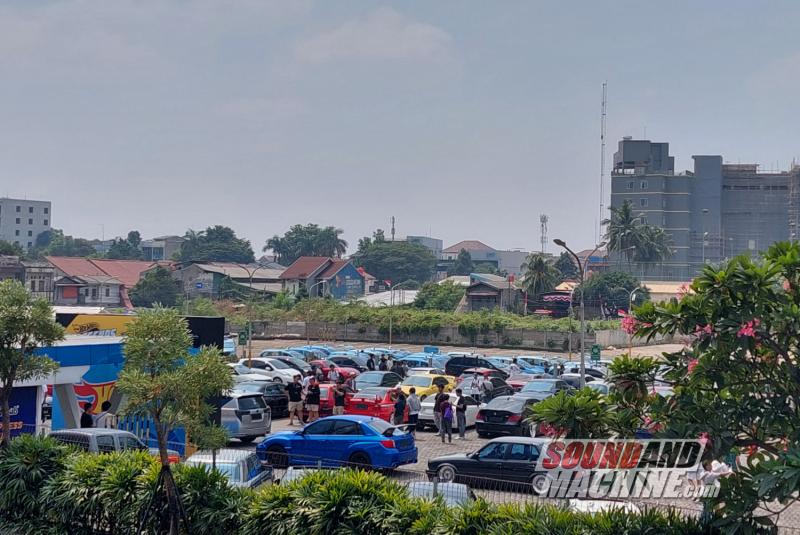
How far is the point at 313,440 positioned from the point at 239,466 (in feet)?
16.0

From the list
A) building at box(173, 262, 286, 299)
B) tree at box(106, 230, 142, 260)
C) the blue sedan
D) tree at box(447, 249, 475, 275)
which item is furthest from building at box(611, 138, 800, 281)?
the blue sedan

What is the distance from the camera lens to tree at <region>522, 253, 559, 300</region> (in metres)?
95.6

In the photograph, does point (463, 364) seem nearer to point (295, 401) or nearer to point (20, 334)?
point (295, 401)

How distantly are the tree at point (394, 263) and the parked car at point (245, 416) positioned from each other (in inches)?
5523

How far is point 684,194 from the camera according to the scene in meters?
142

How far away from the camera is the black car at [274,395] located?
29.6 m

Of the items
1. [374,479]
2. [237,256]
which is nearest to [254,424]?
[374,479]

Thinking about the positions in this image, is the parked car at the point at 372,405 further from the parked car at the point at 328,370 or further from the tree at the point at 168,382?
the tree at the point at 168,382

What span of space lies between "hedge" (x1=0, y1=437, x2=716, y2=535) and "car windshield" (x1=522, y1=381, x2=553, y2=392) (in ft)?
65.1

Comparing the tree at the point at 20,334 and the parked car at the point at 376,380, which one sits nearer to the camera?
the tree at the point at 20,334

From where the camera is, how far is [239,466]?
1612 cm

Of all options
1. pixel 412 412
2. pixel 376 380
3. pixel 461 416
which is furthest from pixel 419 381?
pixel 461 416

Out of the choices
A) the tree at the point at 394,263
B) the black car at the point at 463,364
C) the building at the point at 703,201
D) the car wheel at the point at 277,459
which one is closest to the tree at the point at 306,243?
the tree at the point at 394,263

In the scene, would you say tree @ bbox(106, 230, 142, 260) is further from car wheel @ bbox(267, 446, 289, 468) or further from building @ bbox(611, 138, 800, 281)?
car wheel @ bbox(267, 446, 289, 468)
